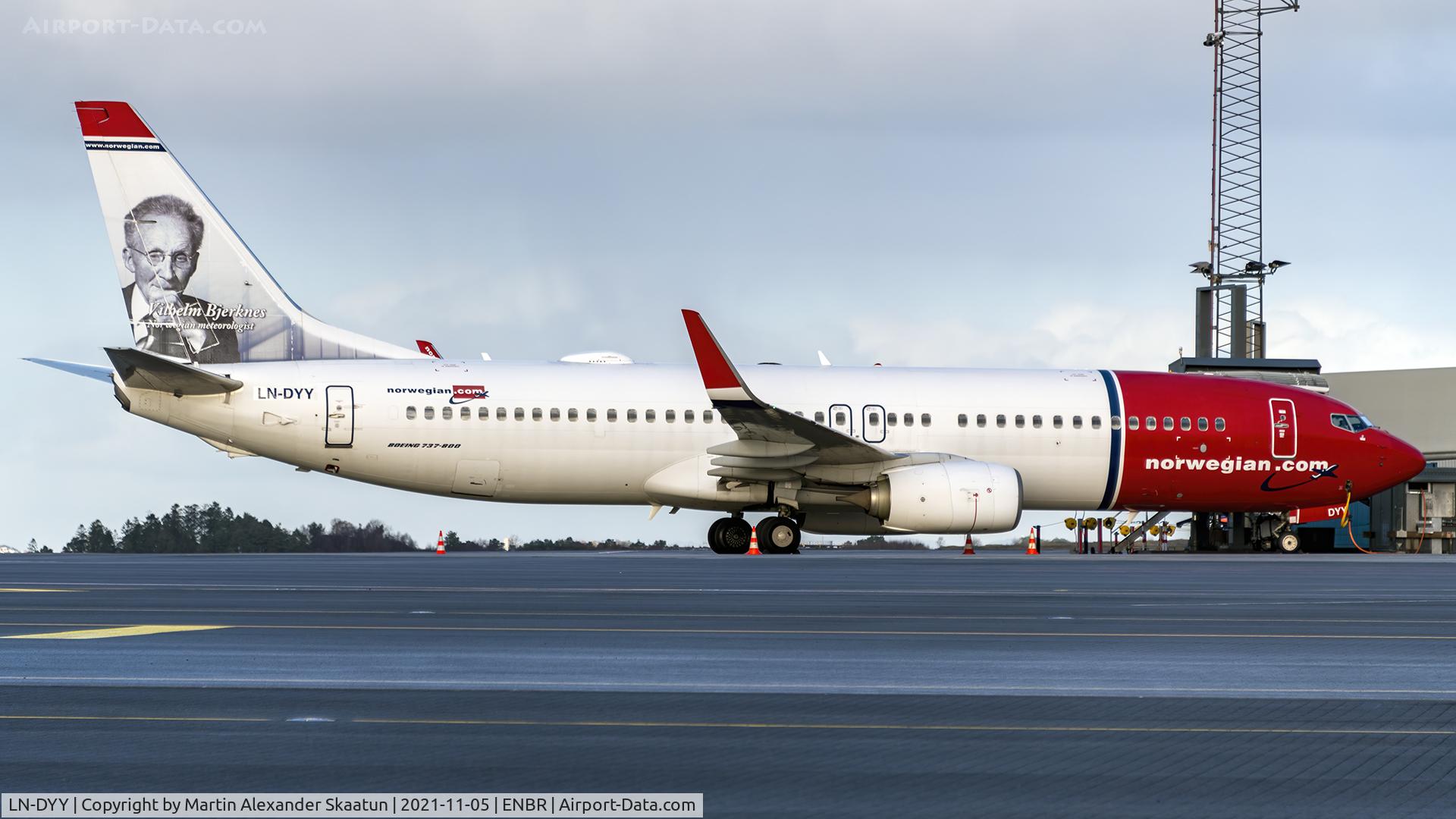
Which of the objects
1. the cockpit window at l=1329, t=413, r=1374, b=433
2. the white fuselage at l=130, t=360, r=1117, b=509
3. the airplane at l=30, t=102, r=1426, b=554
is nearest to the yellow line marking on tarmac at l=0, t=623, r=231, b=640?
the airplane at l=30, t=102, r=1426, b=554

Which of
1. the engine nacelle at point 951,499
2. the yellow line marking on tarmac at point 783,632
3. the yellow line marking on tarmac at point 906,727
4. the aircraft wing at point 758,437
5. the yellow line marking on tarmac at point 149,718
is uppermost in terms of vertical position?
the aircraft wing at point 758,437

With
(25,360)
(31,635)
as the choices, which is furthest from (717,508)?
(31,635)

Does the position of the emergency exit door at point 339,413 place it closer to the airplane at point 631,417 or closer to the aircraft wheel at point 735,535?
the airplane at point 631,417

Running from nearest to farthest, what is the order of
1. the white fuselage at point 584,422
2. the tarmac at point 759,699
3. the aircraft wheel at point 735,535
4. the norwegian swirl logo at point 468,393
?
the tarmac at point 759,699 → the white fuselage at point 584,422 → the norwegian swirl logo at point 468,393 → the aircraft wheel at point 735,535

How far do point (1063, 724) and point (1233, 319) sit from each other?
4640cm

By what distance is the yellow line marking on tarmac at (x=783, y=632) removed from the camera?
10688mm

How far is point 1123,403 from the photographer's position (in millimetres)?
30844

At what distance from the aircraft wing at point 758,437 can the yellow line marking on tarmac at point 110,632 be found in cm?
1570

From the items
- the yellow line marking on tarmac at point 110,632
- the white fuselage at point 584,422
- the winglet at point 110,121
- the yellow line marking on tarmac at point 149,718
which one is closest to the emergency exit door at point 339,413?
the white fuselage at point 584,422

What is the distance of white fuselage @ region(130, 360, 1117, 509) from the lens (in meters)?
28.3

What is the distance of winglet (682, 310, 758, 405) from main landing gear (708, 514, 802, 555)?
12.2 ft

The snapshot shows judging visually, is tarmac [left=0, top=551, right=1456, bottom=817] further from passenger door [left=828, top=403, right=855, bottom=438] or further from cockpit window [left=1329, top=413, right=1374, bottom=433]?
cockpit window [left=1329, top=413, right=1374, bottom=433]

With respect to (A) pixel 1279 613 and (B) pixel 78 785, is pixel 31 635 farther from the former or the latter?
(A) pixel 1279 613

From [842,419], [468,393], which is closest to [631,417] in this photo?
[468,393]
